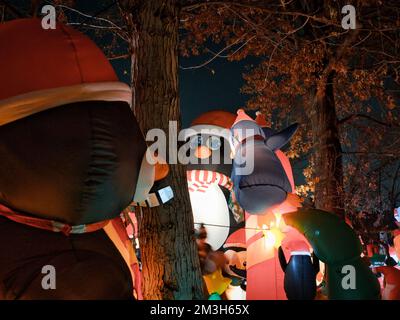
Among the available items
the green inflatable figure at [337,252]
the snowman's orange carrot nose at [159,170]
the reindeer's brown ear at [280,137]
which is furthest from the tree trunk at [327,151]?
the snowman's orange carrot nose at [159,170]

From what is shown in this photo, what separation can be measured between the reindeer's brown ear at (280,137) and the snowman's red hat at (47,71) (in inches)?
104

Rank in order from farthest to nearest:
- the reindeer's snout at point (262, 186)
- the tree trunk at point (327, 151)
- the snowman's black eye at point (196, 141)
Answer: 1. the tree trunk at point (327, 151)
2. the snowman's black eye at point (196, 141)
3. the reindeer's snout at point (262, 186)

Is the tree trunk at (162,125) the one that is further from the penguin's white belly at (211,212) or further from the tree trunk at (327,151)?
the tree trunk at (327,151)

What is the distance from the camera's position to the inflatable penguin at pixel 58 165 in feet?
7.54

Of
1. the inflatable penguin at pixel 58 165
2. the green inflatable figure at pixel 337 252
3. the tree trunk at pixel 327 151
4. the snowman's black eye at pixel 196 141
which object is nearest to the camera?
the inflatable penguin at pixel 58 165

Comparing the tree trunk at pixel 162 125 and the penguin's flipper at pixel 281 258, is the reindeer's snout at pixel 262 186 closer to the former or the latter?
the penguin's flipper at pixel 281 258

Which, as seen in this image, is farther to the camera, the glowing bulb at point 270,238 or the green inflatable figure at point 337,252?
the glowing bulb at point 270,238

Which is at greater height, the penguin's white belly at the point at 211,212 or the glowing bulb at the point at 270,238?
the penguin's white belly at the point at 211,212

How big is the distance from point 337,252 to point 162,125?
2318mm

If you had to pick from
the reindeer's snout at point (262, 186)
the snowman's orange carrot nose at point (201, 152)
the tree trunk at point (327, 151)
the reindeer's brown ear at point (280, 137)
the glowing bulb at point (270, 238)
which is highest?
the tree trunk at point (327, 151)

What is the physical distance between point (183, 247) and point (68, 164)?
1750 millimetres

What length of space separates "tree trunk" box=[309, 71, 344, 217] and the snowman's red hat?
25.6ft

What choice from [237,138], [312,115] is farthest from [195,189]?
[312,115]

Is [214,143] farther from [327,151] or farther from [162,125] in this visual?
[327,151]
